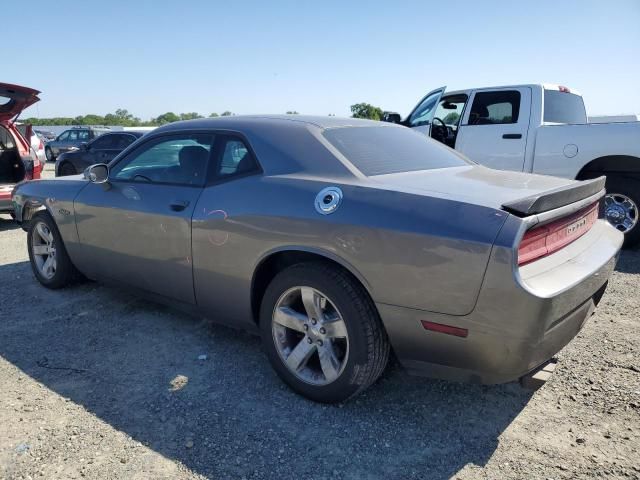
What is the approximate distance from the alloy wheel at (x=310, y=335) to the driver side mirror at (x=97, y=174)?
197cm

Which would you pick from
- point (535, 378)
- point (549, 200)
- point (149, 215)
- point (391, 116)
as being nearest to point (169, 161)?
point (149, 215)

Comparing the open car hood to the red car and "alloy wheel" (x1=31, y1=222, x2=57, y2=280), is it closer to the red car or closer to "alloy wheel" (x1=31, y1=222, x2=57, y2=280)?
the red car

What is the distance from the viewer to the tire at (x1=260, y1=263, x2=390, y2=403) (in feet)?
8.32

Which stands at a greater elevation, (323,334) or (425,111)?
(425,111)

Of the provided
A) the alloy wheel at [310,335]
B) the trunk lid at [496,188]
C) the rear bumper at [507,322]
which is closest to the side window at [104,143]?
the alloy wheel at [310,335]

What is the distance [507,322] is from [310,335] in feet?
3.57

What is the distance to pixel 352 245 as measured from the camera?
2473 mm

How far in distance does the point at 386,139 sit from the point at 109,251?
7.61 ft

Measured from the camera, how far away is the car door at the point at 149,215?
3303 mm

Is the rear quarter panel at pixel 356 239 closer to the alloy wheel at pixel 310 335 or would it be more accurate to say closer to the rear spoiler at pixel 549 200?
the rear spoiler at pixel 549 200

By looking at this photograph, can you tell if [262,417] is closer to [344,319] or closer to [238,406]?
[238,406]

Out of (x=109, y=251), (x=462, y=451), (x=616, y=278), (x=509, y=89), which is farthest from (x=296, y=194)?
(x=509, y=89)

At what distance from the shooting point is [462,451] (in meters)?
2.40

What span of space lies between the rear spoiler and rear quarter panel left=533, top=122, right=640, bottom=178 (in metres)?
3.57
